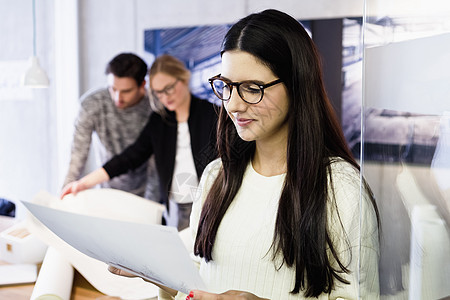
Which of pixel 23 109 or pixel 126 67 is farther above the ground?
pixel 126 67

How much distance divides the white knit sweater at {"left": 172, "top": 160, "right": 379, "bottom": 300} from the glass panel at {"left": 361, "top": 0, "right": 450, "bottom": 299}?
29 centimetres

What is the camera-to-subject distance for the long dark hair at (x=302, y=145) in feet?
3.48

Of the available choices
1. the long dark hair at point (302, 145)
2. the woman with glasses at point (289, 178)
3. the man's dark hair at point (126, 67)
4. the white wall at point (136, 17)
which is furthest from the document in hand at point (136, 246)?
the white wall at point (136, 17)

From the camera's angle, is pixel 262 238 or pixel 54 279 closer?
pixel 262 238

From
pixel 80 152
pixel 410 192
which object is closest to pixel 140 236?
pixel 410 192

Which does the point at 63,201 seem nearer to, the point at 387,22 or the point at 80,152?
the point at 80,152

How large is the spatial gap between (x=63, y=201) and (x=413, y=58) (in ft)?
5.88

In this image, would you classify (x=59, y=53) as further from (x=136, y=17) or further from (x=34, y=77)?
(x=34, y=77)

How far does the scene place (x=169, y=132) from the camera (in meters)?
2.72

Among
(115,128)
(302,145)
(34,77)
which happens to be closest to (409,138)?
(302,145)

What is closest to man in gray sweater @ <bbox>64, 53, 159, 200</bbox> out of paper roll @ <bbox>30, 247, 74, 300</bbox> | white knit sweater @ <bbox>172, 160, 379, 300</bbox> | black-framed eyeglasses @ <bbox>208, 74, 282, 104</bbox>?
paper roll @ <bbox>30, 247, 74, 300</bbox>

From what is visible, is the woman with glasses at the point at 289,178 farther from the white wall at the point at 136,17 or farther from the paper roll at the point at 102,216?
the white wall at the point at 136,17

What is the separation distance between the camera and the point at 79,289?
170 cm

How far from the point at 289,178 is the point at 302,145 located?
0.27 feet
